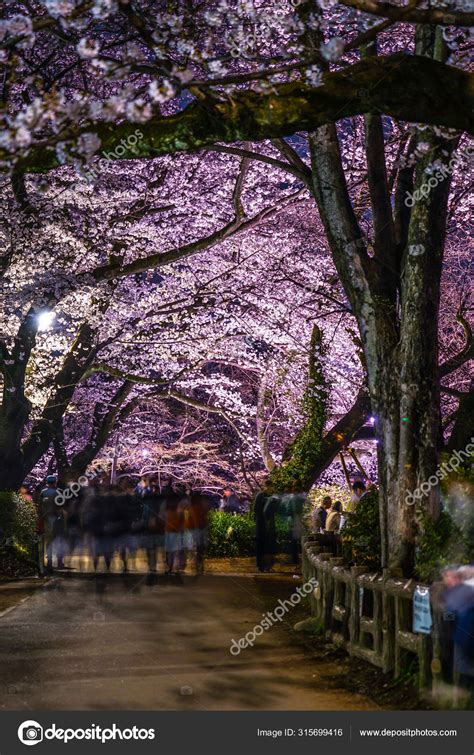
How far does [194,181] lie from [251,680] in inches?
627

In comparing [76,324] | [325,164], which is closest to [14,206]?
[76,324]

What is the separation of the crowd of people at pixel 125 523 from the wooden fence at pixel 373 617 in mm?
5534

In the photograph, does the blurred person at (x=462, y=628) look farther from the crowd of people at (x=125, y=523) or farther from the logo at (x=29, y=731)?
the crowd of people at (x=125, y=523)

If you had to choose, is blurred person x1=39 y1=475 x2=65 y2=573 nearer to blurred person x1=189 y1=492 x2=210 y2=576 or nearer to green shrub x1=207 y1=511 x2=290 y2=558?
blurred person x1=189 y1=492 x2=210 y2=576

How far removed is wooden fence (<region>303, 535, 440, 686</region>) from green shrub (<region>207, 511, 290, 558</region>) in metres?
12.6

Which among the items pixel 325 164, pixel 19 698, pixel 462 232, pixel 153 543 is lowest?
pixel 19 698

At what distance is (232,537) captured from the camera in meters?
25.1

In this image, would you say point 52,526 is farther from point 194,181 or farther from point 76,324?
point 194,181

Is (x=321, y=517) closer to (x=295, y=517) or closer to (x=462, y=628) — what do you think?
(x=295, y=517)

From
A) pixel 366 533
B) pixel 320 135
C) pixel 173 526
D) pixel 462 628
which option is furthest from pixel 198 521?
pixel 462 628

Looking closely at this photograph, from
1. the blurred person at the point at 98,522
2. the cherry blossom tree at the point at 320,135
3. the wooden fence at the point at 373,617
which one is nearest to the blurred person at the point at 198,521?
the blurred person at the point at 98,522

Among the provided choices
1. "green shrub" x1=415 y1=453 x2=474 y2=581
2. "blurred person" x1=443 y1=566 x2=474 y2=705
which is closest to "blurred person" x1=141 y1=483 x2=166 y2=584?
"green shrub" x1=415 y1=453 x2=474 y2=581

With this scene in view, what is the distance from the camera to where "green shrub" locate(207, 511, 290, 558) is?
24781mm

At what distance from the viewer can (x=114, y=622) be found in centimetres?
1189
